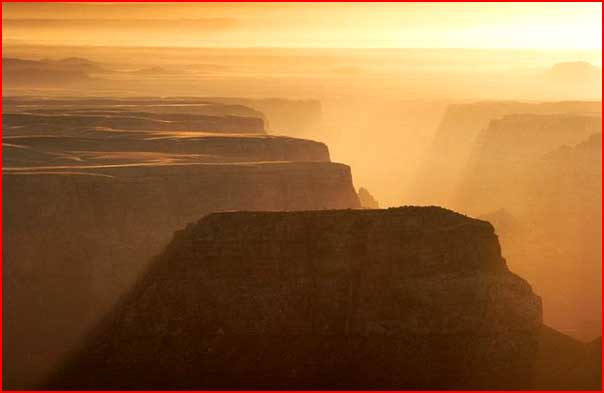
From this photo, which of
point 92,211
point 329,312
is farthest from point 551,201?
point 329,312

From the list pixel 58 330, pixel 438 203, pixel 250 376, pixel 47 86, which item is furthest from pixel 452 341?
pixel 47 86

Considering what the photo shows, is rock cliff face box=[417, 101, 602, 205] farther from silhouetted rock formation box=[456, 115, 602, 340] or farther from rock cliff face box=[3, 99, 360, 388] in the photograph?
rock cliff face box=[3, 99, 360, 388]

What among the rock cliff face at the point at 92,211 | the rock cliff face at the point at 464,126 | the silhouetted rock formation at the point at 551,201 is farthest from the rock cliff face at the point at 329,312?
the rock cliff face at the point at 464,126

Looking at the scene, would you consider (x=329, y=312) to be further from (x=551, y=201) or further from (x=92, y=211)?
(x=551, y=201)

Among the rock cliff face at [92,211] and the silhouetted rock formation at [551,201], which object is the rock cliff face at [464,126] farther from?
the rock cliff face at [92,211]

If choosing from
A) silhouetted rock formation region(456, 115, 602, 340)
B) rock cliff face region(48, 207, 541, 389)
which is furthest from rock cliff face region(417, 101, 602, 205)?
rock cliff face region(48, 207, 541, 389)

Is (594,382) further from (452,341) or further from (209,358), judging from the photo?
(209,358)
